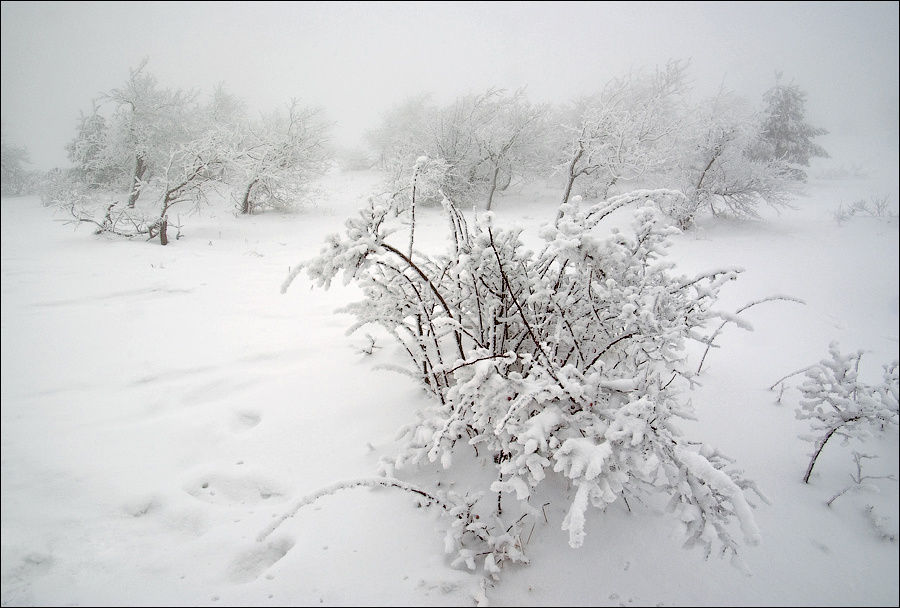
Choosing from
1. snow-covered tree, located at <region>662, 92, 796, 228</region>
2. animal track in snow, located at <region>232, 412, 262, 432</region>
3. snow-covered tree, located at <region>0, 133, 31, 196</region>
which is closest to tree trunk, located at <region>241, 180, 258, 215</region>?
snow-covered tree, located at <region>0, 133, 31, 196</region>

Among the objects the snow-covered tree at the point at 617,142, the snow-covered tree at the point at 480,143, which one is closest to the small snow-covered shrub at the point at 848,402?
the snow-covered tree at the point at 617,142

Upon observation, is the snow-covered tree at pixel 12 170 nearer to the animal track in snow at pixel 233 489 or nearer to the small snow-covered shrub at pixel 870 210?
the animal track in snow at pixel 233 489

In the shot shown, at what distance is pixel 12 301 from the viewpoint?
14.2 feet

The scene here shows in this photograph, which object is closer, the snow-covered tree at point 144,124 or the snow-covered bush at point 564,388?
the snow-covered bush at point 564,388

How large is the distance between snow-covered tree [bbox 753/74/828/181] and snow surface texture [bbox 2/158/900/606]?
14370 millimetres

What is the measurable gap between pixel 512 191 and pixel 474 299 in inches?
625

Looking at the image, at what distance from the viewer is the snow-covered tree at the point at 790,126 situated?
14.6m

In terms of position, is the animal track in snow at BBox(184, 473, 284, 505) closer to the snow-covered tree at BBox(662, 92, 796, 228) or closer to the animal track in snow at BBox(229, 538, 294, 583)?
the animal track in snow at BBox(229, 538, 294, 583)

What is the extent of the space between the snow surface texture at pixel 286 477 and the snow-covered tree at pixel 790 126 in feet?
47.1

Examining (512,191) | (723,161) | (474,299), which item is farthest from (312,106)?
(474,299)

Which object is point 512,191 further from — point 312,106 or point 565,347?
point 565,347

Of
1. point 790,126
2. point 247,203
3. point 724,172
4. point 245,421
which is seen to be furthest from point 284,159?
point 790,126

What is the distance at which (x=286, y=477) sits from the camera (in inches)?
83.4

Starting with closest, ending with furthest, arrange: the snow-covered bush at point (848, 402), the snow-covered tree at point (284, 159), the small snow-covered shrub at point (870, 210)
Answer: the snow-covered bush at point (848, 402) < the small snow-covered shrub at point (870, 210) < the snow-covered tree at point (284, 159)
